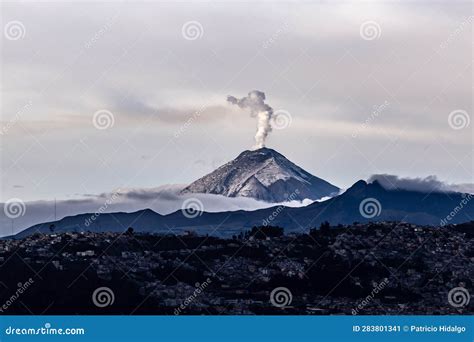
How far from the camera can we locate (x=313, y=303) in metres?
114

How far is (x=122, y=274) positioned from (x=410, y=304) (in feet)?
109

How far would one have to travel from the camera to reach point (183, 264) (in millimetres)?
131000

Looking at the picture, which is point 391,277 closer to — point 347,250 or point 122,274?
point 347,250

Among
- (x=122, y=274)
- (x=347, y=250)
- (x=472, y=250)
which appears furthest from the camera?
(x=472, y=250)

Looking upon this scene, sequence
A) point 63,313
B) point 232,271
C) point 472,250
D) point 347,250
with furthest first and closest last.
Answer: point 472,250 → point 347,250 → point 232,271 → point 63,313

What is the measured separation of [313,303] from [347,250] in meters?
28.8

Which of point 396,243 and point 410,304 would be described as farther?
point 396,243

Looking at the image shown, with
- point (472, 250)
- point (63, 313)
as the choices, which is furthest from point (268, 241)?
point (63, 313)

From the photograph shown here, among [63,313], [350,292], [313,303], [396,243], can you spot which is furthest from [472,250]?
[63,313]

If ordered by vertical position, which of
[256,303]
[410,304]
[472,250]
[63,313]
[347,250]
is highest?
[472,250]

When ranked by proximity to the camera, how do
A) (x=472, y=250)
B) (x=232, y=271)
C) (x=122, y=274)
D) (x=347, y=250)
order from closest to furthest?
(x=122, y=274) → (x=232, y=271) → (x=347, y=250) → (x=472, y=250)

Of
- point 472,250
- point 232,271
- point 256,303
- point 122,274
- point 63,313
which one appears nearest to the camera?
point 63,313

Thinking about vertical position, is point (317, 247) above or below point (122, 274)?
above

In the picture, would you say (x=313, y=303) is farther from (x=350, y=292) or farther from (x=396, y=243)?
(x=396, y=243)
